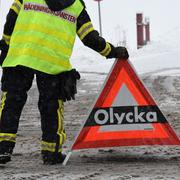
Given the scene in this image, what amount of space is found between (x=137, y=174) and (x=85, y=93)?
697 cm

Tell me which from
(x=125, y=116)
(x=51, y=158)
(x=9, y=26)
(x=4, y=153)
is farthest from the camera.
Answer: (x=125, y=116)

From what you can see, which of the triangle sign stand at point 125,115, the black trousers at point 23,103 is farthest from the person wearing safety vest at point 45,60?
the triangle sign stand at point 125,115

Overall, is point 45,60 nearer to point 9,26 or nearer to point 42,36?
point 42,36

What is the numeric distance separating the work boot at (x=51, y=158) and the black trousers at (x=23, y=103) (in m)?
0.04

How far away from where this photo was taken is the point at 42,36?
223 inches

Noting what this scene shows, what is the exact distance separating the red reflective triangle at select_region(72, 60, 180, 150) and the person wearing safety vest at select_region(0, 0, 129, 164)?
25 centimetres

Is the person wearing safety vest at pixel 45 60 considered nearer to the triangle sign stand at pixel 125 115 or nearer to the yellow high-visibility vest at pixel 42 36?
the yellow high-visibility vest at pixel 42 36

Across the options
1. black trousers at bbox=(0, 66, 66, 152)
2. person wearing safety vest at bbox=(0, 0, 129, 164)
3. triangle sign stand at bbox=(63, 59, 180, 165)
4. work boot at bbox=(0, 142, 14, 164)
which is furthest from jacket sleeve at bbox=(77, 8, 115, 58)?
work boot at bbox=(0, 142, 14, 164)

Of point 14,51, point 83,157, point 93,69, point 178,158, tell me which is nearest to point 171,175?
point 178,158

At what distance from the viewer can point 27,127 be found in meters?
8.39

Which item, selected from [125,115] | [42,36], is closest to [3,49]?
[42,36]

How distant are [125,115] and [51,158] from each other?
0.79 m

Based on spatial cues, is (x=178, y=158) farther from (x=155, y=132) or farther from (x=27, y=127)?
(x=27, y=127)

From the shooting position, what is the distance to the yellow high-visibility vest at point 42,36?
565cm
